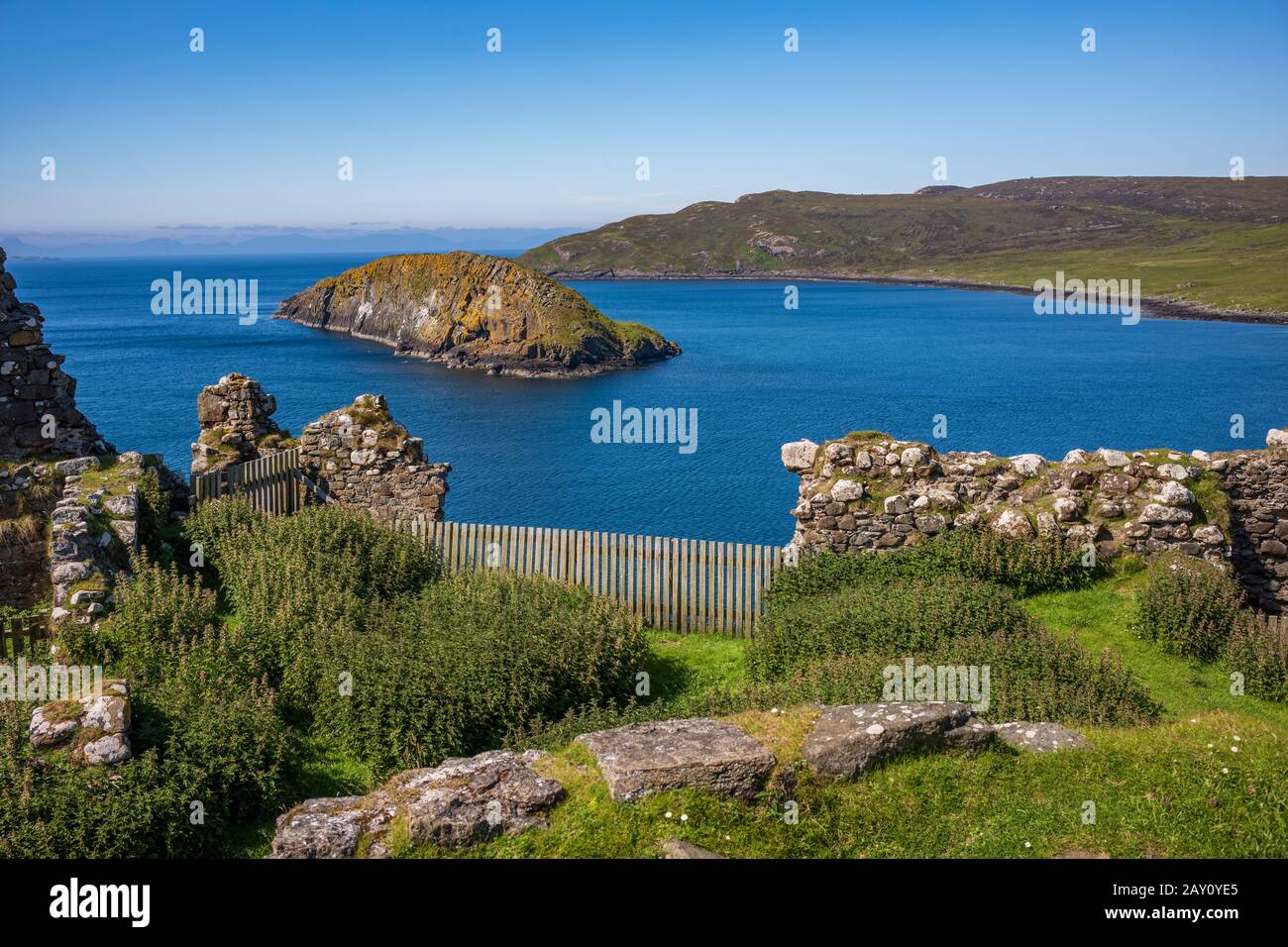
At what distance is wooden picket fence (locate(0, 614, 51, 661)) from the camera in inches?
530

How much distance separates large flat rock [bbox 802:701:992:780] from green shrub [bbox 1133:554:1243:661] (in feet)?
21.9

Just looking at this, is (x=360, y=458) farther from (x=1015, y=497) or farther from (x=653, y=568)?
(x=1015, y=497)

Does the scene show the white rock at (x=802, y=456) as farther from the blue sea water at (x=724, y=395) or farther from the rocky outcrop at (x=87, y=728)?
the blue sea water at (x=724, y=395)

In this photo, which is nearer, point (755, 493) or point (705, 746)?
point (705, 746)

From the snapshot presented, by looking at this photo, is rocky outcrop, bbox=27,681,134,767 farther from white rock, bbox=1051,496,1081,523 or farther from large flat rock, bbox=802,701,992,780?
white rock, bbox=1051,496,1081,523

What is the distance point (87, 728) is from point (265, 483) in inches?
443

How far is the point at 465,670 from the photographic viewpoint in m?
11.4

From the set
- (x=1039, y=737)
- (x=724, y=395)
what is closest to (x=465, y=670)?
(x=1039, y=737)

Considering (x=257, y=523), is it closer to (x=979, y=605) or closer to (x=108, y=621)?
(x=108, y=621)

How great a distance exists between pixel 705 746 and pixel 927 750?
220cm

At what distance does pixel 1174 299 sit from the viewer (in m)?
137

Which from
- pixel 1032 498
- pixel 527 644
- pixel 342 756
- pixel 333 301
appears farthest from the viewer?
pixel 333 301

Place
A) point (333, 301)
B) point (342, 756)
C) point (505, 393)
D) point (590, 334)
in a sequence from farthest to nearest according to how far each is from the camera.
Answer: point (333, 301)
point (590, 334)
point (505, 393)
point (342, 756)
